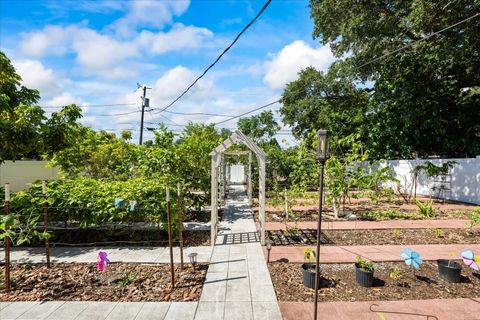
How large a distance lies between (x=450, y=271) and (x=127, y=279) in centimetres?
485

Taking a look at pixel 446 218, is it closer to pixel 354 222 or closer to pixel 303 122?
pixel 354 222

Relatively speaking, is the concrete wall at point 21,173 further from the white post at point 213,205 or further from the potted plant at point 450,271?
the potted plant at point 450,271

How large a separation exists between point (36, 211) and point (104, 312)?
148 inches

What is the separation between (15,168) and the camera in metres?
13.2

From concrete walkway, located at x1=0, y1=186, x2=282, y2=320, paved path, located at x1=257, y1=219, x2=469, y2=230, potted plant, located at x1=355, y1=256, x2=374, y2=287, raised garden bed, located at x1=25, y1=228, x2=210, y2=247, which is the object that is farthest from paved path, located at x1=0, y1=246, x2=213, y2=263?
paved path, located at x1=257, y1=219, x2=469, y2=230

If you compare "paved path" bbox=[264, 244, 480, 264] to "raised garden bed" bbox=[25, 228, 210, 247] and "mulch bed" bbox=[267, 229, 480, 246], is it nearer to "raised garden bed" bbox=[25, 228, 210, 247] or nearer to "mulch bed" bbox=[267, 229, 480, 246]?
"mulch bed" bbox=[267, 229, 480, 246]

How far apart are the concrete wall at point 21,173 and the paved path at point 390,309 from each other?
14.1 m

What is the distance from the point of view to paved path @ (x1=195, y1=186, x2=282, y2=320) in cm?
336

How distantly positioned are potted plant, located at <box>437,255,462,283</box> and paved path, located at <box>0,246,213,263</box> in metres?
3.76

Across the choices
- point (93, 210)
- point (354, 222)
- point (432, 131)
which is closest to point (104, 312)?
point (93, 210)

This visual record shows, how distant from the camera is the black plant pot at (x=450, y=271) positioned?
4129 millimetres

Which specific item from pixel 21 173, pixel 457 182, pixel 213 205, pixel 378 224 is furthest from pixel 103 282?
pixel 457 182

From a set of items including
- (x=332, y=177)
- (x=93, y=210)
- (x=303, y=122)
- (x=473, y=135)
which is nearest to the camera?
(x=93, y=210)

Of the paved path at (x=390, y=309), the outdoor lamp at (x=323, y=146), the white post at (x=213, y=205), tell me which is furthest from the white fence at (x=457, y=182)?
the outdoor lamp at (x=323, y=146)
